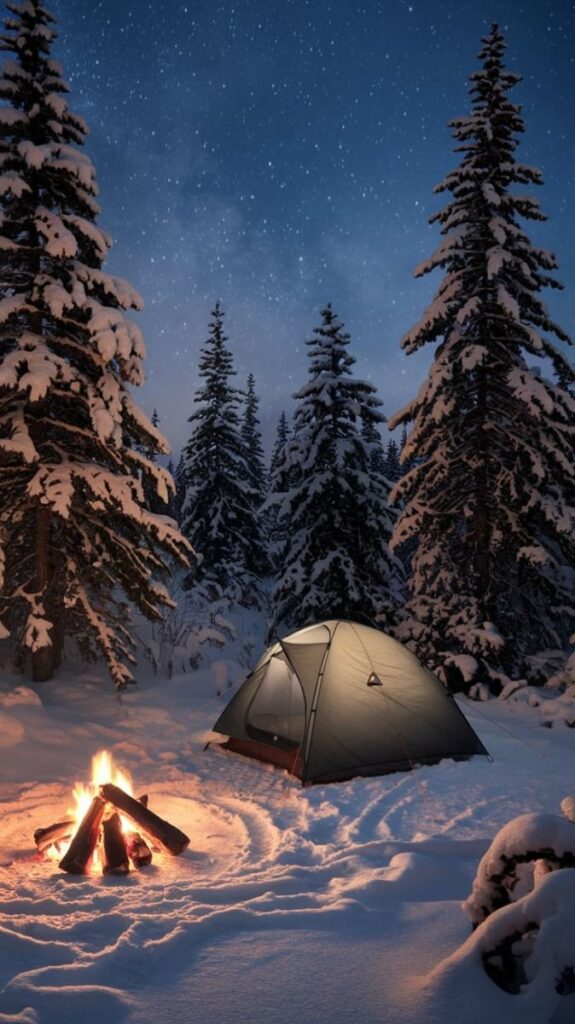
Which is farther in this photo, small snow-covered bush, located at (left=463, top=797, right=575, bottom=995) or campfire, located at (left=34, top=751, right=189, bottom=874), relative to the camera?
campfire, located at (left=34, top=751, right=189, bottom=874)

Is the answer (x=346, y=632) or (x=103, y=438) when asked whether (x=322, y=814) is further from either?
(x=103, y=438)

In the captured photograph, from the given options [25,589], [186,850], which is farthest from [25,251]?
[186,850]

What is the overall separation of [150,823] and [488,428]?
9.21 m

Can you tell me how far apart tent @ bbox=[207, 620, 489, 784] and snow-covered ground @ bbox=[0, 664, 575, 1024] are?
11.0 inches

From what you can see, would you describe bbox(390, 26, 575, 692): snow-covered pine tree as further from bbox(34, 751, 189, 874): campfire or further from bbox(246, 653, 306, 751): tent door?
bbox(34, 751, 189, 874): campfire

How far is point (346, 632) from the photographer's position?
8.09m

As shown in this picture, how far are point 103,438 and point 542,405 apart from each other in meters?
7.28

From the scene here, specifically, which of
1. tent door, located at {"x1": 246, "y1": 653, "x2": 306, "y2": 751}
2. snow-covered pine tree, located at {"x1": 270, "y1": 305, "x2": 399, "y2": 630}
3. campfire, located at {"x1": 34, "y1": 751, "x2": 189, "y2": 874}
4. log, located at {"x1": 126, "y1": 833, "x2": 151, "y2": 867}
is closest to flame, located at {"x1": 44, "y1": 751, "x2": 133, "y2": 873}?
campfire, located at {"x1": 34, "y1": 751, "x2": 189, "y2": 874}

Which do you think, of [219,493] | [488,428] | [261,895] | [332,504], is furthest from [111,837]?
[219,493]

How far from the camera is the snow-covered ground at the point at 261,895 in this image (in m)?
2.92

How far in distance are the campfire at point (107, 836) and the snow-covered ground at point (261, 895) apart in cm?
13

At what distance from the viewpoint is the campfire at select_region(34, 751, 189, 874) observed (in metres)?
4.70

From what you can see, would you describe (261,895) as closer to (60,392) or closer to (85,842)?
(85,842)

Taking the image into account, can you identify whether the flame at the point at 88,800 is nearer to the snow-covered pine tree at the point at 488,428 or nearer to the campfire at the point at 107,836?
the campfire at the point at 107,836
